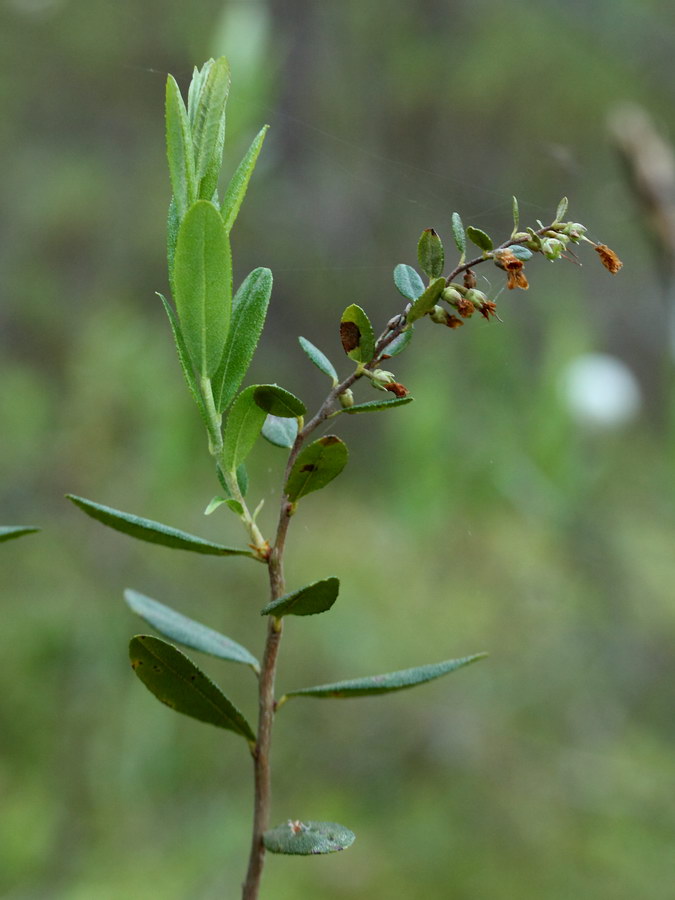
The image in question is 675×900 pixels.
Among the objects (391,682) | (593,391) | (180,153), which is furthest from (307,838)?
(593,391)

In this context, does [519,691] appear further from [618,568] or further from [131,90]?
[131,90]

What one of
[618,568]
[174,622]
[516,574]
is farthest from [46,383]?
[174,622]

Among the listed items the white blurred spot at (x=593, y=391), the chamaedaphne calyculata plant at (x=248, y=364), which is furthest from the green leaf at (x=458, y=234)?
the white blurred spot at (x=593, y=391)

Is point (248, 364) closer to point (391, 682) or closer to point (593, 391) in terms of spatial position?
point (391, 682)

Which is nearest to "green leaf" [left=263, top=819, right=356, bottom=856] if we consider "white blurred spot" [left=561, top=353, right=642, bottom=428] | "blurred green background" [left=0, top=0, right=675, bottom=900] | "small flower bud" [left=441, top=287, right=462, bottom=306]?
"small flower bud" [left=441, top=287, right=462, bottom=306]

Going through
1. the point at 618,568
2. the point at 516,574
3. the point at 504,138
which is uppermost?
the point at 504,138

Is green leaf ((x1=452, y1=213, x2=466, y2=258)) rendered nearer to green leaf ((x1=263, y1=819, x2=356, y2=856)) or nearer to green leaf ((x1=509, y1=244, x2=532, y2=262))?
green leaf ((x1=509, y1=244, x2=532, y2=262))
